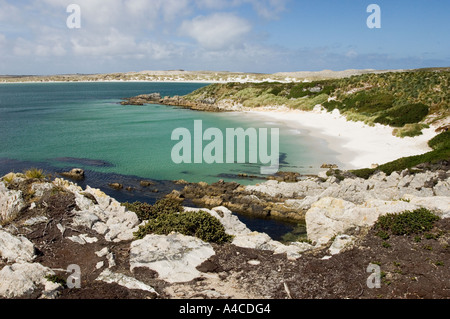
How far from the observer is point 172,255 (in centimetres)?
1154

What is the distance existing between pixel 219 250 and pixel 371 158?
80.9 ft

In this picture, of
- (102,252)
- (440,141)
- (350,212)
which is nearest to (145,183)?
(102,252)

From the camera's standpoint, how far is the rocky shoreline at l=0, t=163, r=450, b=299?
9.70 m

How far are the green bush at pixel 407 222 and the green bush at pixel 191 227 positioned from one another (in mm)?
5849

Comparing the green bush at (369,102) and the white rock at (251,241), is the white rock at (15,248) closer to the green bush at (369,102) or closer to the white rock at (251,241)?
the white rock at (251,241)

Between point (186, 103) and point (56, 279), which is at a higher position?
point (186, 103)

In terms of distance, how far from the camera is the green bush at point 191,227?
1341 cm

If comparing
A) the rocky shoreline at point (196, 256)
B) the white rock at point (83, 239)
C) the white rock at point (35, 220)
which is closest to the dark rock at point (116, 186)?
the rocky shoreline at point (196, 256)

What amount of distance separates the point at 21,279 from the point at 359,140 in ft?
124

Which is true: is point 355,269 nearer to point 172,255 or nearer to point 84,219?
point 172,255

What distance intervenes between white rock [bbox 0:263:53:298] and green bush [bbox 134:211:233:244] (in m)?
4.22

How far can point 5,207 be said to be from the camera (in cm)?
1553

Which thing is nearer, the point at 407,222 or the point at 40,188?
the point at 407,222
